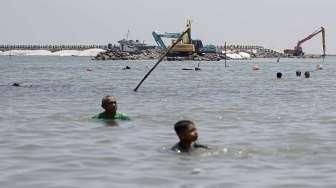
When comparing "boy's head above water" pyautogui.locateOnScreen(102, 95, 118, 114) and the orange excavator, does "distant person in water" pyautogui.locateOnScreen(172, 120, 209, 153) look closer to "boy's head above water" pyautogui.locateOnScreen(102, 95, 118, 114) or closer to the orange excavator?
"boy's head above water" pyautogui.locateOnScreen(102, 95, 118, 114)

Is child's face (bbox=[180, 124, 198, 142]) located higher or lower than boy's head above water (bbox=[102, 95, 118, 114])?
lower

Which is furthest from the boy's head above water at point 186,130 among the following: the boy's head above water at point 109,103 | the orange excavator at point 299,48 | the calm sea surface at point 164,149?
the orange excavator at point 299,48

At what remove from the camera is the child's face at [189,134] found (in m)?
11.6

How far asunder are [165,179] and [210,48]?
469 ft

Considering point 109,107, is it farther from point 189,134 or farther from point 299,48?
point 299,48

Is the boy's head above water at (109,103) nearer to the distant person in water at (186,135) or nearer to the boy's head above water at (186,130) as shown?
the distant person in water at (186,135)

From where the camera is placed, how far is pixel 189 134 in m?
11.6

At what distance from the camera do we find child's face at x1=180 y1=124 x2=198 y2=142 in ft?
37.9

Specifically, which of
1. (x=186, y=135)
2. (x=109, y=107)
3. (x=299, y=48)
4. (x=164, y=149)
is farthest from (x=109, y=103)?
(x=299, y=48)

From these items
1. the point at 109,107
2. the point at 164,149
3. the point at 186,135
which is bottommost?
the point at 164,149

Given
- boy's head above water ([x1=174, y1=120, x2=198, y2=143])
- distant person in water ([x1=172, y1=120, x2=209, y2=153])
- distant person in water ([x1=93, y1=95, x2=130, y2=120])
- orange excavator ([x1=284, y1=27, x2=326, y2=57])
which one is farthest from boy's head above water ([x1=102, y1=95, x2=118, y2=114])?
orange excavator ([x1=284, y1=27, x2=326, y2=57])

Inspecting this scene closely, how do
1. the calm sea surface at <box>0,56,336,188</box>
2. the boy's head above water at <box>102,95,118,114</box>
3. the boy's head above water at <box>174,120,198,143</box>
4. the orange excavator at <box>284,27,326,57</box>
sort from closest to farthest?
the calm sea surface at <box>0,56,336,188</box> < the boy's head above water at <box>174,120,198,143</box> < the boy's head above water at <box>102,95,118,114</box> < the orange excavator at <box>284,27,326,57</box>

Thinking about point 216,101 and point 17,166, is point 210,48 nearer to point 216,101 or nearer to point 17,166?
point 216,101

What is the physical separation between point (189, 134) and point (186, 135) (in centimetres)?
6
